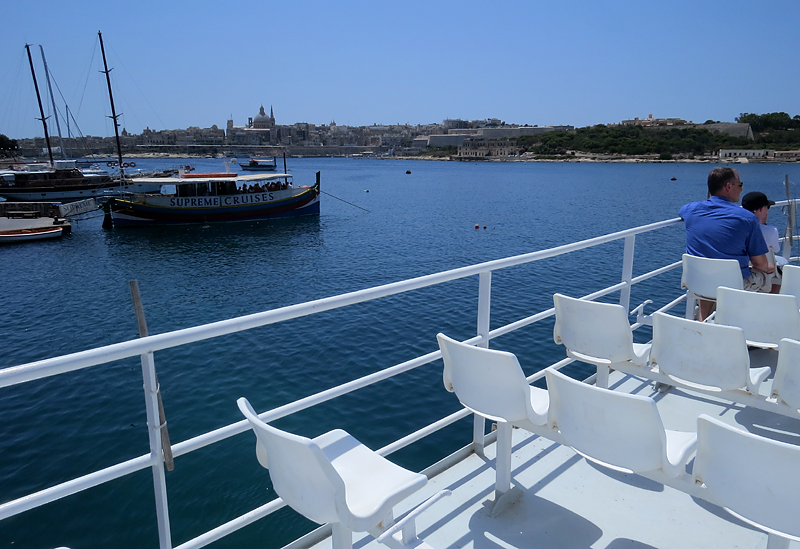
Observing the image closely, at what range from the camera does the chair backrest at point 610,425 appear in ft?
5.66

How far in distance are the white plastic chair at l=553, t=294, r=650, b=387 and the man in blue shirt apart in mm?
1681

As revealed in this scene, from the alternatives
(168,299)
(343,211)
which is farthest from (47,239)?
(343,211)

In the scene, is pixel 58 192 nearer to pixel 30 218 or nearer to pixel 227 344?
pixel 30 218

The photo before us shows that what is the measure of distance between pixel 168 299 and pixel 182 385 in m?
7.33

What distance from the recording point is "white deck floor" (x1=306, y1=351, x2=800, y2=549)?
7.27ft

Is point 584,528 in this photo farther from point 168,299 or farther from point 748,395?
point 168,299

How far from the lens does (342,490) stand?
1450 mm

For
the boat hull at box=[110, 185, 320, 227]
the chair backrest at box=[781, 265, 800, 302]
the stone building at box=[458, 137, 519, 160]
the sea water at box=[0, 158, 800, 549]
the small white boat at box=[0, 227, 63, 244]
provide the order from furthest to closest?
1. the stone building at box=[458, 137, 519, 160]
2. the boat hull at box=[110, 185, 320, 227]
3. the small white boat at box=[0, 227, 63, 244]
4. the sea water at box=[0, 158, 800, 549]
5. the chair backrest at box=[781, 265, 800, 302]

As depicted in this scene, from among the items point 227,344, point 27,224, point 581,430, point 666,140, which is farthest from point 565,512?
point 666,140

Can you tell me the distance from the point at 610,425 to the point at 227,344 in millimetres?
10055

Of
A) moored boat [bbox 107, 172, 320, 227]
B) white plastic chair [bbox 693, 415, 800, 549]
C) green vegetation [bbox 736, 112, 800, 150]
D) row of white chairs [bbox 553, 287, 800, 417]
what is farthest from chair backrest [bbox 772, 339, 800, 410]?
green vegetation [bbox 736, 112, 800, 150]

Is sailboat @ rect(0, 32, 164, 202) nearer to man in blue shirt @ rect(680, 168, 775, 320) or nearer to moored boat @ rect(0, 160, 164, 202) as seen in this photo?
moored boat @ rect(0, 160, 164, 202)

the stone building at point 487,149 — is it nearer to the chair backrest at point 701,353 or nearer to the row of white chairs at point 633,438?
the chair backrest at point 701,353

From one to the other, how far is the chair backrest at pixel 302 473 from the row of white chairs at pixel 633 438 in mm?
699
